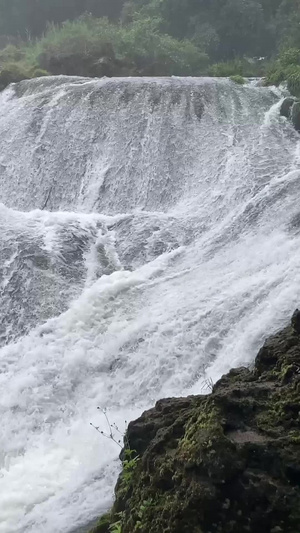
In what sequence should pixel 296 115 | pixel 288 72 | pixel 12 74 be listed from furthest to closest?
pixel 12 74, pixel 288 72, pixel 296 115

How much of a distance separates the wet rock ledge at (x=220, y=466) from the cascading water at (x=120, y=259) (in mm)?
1421

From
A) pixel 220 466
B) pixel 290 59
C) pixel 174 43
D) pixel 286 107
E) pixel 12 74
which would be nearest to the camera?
pixel 220 466

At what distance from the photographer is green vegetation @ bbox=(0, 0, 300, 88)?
16109mm

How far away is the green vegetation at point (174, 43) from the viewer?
16.1m

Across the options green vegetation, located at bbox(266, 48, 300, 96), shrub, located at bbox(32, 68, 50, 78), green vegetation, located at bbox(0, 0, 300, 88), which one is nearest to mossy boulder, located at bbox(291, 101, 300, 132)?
green vegetation, located at bbox(266, 48, 300, 96)

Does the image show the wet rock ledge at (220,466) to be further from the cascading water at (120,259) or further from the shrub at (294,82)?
the shrub at (294,82)

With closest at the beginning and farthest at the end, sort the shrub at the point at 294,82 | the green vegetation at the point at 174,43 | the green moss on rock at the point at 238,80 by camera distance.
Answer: the shrub at the point at 294,82, the green moss on rock at the point at 238,80, the green vegetation at the point at 174,43

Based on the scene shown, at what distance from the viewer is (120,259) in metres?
8.91

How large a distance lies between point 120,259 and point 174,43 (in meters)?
9.98

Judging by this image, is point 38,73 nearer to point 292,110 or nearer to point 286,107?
point 286,107

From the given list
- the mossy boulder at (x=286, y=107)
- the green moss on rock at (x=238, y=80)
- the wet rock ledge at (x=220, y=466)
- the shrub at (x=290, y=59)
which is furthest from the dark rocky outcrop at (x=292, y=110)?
the wet rock ledge at (x=220, y=466)

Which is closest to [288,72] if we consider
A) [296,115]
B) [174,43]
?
[296,115]

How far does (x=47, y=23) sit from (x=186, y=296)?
18607 mm

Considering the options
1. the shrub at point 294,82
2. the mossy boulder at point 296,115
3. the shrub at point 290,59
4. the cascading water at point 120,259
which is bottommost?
the cascading water at point 120,259
